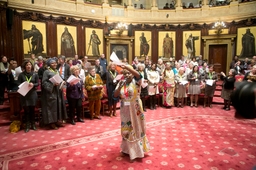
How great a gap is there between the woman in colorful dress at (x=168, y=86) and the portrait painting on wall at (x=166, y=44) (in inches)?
299

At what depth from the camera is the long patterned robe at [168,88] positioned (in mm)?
7844

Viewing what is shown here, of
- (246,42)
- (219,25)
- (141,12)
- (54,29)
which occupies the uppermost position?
(141,12)

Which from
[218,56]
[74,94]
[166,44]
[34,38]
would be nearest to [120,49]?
[166,44]

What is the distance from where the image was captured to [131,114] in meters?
3.44

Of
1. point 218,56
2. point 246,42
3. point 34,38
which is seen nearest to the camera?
point 34,38

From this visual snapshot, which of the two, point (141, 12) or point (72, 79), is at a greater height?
point (141, 12)

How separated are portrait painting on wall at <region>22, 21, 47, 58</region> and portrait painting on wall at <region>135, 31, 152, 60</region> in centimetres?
659

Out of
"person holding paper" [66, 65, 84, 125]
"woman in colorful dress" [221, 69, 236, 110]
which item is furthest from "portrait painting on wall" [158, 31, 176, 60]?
"person holding paper" [66, 65, 84, 125]

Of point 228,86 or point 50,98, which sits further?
point 228,86

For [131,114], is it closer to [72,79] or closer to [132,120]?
[132,120]

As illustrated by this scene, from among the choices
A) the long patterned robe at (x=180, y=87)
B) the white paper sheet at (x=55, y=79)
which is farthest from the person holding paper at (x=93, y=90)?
the long patterned robe at (x=180, y=87)

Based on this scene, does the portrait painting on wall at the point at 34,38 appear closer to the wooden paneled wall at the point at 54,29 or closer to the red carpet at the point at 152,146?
the wooden paneled wall at the point at 54,29

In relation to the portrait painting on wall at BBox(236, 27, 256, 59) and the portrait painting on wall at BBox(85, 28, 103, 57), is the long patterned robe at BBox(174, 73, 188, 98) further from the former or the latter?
the portrait painting on wall at BBox(236, 27, 256, 59)

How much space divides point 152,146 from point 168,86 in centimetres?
404
